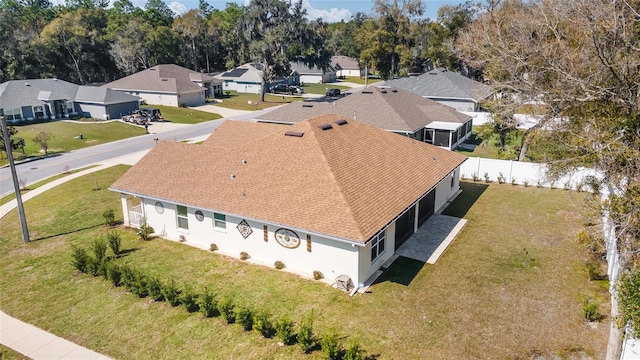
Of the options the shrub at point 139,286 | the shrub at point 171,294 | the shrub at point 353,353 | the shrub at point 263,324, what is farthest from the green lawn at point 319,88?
the shrub at point 353,353

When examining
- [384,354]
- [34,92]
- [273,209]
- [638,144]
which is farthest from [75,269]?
[34,92]

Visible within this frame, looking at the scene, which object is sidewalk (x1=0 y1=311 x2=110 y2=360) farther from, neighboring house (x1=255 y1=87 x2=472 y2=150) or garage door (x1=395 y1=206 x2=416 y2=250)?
neighboring house (x1=255 y1=87 x2=472 y2=150)

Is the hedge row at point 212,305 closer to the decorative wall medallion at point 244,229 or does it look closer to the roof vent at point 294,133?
the decorative wall medallion at point 244,229

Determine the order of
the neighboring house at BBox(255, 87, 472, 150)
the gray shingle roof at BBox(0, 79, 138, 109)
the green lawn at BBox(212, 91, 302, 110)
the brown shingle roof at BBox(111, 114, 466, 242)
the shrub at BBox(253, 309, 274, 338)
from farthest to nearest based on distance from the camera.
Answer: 1. the green lawn at BBox(212, 91, 302, 110)
2. the gray shingle roof at BBox(0, 79, 138, 109)
3. the neighboring house at BBox(255, 87, 472, 150)
4. the brown shingle roof at BBox(111, 114, 466, 242)
5. the shrub at BBox(253, 309, 274, 338)

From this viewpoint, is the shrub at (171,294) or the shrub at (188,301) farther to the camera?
the shrub at (171,294)

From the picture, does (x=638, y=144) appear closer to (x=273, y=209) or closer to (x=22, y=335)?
(x=273, y=209)

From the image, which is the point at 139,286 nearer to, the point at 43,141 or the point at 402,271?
the point at 402,271

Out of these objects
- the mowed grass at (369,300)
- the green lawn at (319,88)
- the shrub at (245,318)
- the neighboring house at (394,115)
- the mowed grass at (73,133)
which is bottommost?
the mowed grass at (369,300)

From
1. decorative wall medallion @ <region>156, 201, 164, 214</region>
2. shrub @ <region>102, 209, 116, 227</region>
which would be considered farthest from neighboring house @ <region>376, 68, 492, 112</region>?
shrub @ <region>102, 209, 116, 227</region>
